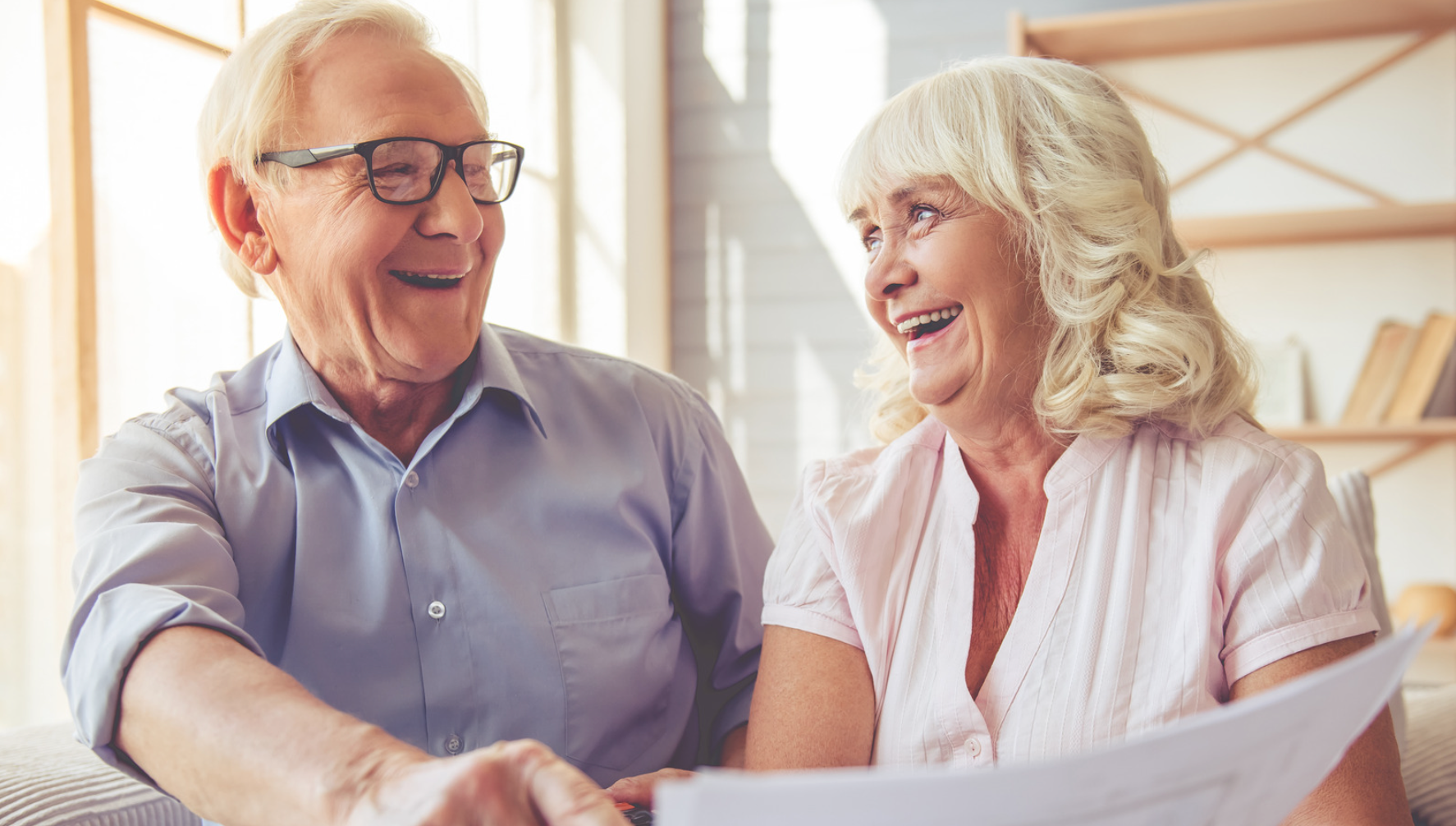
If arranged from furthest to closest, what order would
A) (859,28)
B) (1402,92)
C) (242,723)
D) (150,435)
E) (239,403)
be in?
1. (859,28)
2. (1402,92)
3. (239,403)
4. (150,435)
5. (242,723)

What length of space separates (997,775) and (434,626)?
0.89 metres

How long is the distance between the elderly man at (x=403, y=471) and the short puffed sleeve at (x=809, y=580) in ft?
0.60

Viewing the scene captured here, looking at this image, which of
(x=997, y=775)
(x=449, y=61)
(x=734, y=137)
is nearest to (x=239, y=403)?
(x=449, y=61)

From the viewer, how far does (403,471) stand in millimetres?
1264

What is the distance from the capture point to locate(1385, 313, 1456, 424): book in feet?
9.62

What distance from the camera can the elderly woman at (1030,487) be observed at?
106cm

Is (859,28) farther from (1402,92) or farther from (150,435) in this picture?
(150,435)

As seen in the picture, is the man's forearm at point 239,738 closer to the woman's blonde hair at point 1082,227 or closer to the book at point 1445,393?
the woman's blonde hair at point 1082,227

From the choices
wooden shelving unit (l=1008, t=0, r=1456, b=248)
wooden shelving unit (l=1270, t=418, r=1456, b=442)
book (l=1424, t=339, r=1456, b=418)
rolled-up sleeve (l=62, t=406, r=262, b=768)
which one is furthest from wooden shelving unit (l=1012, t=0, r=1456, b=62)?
rolled-up sleeve (l=62, t=406, r=262, b=768)

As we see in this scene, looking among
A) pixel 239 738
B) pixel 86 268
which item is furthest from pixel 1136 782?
pixel 86 268

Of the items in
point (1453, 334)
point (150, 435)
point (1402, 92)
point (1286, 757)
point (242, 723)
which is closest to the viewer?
point (1286, 757)

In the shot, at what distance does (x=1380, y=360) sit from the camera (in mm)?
3051

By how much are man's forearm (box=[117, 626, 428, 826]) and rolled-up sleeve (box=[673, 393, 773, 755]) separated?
675 mm

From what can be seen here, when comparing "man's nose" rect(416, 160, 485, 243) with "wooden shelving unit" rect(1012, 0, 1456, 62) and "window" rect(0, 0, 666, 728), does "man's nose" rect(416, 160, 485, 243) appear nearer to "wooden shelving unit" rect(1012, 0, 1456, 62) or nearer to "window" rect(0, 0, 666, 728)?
"window" rect(0, 0, 666, 728)
